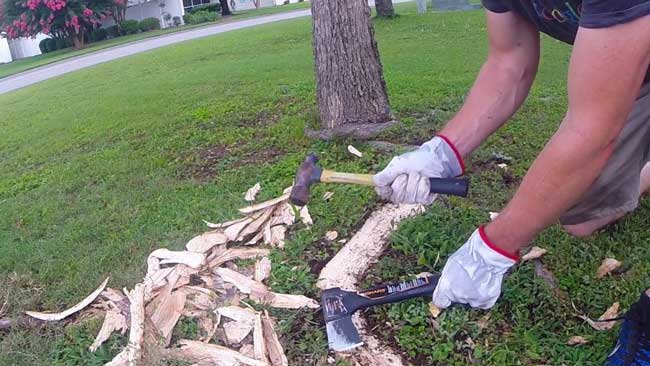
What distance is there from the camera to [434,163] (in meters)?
2.22

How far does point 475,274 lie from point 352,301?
0.48 meters

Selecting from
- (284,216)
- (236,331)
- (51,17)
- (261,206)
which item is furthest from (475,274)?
(51,17)

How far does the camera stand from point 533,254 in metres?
2.43

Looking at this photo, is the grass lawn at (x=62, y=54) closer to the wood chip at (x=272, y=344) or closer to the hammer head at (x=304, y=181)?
the hammer head at (x=304, y=181)

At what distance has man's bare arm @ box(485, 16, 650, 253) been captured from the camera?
1387mm

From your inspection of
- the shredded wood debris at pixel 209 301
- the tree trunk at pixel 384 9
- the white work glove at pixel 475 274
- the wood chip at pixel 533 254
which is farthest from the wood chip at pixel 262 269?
the tree trunk at pixel 384 9

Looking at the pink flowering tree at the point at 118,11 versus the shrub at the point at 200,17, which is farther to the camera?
the shrub at the point at 200,17

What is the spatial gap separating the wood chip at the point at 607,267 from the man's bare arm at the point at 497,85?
710 millimetres

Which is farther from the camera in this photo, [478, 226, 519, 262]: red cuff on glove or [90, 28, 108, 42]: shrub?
[90, 28, 108, 42]: shrub

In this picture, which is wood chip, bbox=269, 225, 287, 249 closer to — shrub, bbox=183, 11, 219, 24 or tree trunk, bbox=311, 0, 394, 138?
tree trunk, bbox=311, 0, 394, 138

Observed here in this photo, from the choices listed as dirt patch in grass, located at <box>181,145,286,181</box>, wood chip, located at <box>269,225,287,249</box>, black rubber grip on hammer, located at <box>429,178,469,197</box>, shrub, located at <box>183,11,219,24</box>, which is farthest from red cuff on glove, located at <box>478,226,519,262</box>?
shrub, located at <box>183,11,219,24</box>

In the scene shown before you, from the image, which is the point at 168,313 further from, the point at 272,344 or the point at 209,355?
the point at 272,344

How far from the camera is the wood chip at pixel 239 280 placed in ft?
7.89

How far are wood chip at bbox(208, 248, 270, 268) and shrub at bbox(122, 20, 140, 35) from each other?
86.0 feet
